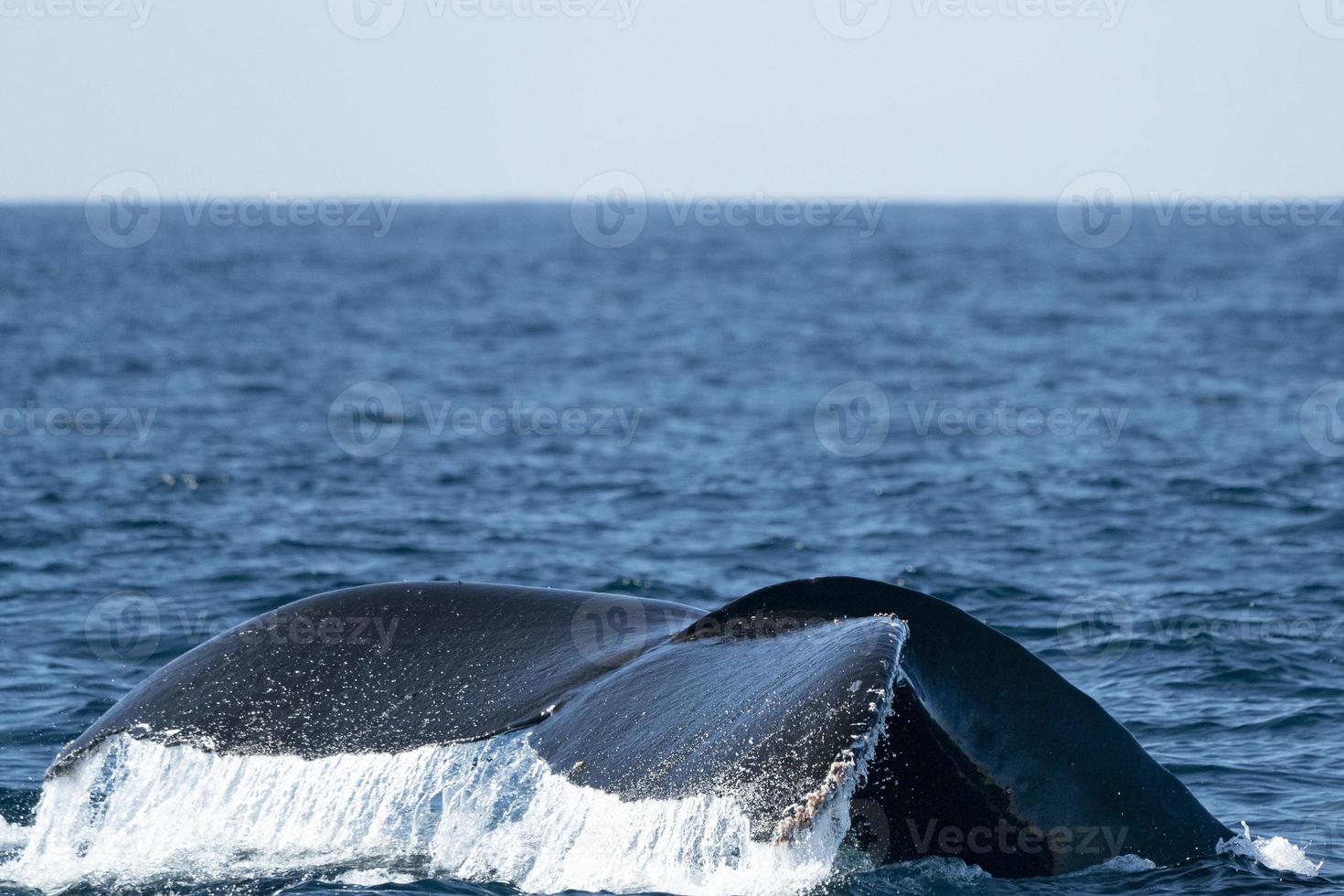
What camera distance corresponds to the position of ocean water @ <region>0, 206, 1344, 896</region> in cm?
645

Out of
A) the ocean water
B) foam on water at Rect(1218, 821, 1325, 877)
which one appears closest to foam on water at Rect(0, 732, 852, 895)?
the ocean water

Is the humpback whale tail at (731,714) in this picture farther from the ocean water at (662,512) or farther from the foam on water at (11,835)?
the foam on water at (11,835)

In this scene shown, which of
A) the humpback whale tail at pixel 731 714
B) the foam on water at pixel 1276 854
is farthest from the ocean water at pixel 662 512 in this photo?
the humpback whale tail at pixel 731 714

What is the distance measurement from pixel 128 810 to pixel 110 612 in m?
6.35

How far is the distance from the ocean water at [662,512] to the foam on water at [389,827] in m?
0.02

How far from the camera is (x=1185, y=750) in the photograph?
29.6 feet

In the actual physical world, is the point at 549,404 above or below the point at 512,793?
above

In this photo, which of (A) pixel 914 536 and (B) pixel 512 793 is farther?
(A) pixel 914 536

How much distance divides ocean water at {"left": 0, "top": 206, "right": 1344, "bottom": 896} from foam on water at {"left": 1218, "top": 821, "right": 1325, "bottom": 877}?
0.8 inches

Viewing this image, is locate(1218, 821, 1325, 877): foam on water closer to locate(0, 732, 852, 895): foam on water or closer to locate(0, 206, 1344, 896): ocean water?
locate(0, 206, 1344, 896): ocean water

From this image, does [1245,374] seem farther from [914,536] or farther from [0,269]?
[0,269]

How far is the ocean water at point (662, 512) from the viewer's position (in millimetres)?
6453

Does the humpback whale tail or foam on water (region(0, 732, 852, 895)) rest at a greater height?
the humpback whale tail

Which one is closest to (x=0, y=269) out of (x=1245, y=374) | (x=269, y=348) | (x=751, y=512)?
(x=269, y=348)
